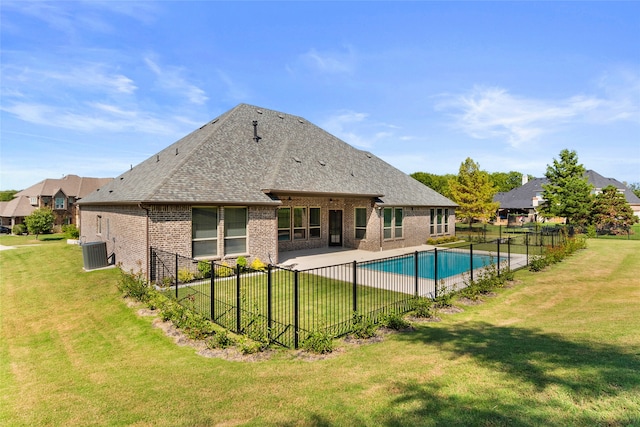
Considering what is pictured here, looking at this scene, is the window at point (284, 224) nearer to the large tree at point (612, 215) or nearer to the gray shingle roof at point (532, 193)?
the large tree at point (612, 215)

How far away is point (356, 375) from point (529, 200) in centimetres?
6237

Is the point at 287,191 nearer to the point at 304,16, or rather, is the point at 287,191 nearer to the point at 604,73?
the point at 304,16

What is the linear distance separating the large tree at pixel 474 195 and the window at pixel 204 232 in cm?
2627

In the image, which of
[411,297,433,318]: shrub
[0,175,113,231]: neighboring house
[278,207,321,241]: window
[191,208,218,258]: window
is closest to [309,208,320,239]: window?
[278,207,321,241]: window

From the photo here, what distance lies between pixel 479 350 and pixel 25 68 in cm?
1901

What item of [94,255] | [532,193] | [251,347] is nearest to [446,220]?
[251,347]

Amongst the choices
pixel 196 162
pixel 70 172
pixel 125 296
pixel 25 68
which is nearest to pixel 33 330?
pixel 125 296

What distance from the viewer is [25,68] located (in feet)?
44.0

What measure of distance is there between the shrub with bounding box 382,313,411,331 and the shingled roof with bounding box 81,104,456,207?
8.30 meters

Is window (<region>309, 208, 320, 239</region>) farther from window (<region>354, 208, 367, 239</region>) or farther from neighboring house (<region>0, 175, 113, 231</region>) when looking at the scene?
neighboring house (<region>0, 175, 113, 231</region>)

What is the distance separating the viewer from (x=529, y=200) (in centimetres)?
5597

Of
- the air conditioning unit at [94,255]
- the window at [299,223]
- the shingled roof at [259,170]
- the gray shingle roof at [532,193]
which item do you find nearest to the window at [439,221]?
the shingled roof at [259,170]

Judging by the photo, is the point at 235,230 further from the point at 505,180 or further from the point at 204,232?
the point at 505,180

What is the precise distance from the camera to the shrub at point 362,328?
7.23m
